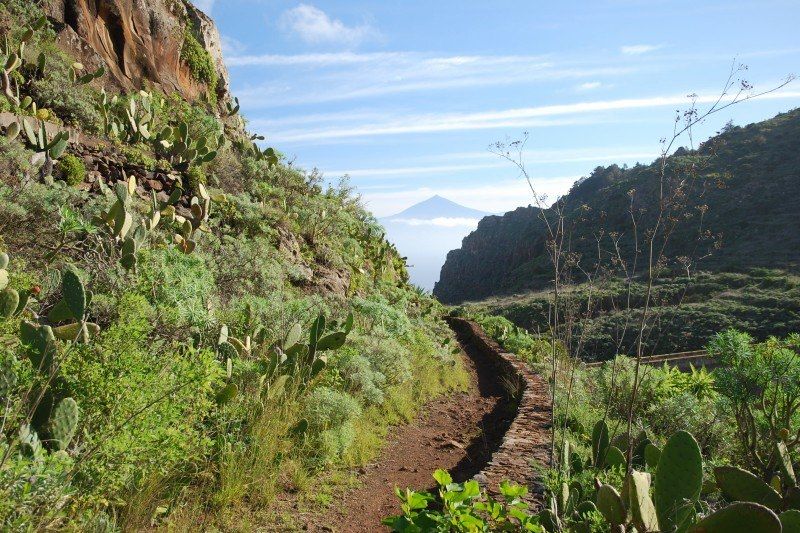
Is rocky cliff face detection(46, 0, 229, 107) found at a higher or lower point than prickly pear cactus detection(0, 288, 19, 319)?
higher

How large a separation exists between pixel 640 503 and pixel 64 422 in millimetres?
3211

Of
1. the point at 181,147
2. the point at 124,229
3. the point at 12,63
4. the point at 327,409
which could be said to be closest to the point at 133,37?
the point at 12,63

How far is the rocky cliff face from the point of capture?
1182 centimetres

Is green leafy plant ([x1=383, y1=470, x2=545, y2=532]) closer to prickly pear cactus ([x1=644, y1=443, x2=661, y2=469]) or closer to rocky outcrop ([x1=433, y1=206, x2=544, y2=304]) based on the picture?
prickly pear cactus ([x1=644, y1=443, x2=661, y2=469])

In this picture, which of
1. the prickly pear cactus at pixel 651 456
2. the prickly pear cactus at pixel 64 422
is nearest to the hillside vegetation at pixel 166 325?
the prickly pear cactus at pixel 64 422

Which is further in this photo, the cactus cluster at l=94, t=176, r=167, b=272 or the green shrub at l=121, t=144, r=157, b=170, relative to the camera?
the green shrub at l=121, t=144, r=157, b=170

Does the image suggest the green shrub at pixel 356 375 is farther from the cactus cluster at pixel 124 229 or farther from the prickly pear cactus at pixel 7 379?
the prickly pear cactus at pixel 7 379

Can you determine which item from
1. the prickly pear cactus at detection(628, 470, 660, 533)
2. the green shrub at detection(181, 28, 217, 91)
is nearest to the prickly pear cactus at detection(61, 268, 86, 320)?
the prickly pear cactus at detection(628, 470, 660, 533)

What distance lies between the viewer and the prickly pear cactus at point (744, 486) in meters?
3.20

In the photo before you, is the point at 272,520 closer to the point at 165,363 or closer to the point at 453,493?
the point at 165,363

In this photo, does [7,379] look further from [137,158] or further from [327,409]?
[137,158]

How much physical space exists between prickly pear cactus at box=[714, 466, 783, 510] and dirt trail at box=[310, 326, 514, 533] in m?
2.43

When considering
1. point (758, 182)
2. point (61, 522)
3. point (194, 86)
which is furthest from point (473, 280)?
point (61, 522)

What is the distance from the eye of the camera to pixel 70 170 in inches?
322
